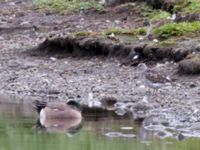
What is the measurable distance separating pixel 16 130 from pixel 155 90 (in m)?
3.77

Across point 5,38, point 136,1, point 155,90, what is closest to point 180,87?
point 155,90

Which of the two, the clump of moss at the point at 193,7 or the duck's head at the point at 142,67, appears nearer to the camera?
the duck's head at the point at 142,67

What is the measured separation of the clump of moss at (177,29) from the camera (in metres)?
18.7

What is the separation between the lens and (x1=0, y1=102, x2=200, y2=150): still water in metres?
11.2

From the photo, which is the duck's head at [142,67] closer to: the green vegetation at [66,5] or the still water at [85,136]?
the still water at [85,136]

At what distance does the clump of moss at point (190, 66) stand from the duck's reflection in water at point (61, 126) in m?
3.56

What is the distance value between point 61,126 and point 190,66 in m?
3.86

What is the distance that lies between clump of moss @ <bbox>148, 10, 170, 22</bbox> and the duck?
841 centimetres

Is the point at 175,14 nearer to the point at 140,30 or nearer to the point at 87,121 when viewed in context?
the point at 140,30

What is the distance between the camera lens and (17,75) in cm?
1764

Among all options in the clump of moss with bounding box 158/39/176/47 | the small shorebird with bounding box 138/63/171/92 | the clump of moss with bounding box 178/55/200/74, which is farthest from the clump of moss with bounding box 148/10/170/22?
the small shorebird with bounding box 138/63/171/92

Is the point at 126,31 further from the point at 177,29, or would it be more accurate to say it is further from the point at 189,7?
the point at 189,7

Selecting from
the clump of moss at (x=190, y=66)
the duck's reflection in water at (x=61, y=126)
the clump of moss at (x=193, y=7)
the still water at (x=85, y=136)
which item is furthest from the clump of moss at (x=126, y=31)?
the duck's reflection in water at (x=61, y=126)

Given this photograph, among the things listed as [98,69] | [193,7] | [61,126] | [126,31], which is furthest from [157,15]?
[61,126]
